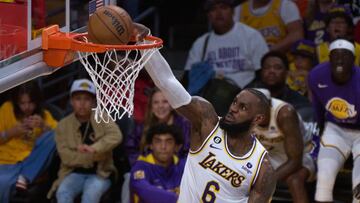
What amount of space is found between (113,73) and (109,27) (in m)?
0.43

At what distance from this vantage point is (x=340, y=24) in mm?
7926

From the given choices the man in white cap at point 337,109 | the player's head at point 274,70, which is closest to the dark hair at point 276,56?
the player's head at point 274,70

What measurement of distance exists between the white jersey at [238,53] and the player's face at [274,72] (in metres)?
0.41

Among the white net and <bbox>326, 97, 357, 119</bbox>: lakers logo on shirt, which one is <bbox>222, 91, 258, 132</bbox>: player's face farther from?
<bbox>326, 97, 357, 119</bbox>: lakers logo on shirt

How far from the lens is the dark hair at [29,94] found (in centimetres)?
761

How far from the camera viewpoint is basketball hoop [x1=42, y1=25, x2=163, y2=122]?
5.01 m

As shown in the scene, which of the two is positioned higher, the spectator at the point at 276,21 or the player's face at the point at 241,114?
the spectator at the point at 276,21

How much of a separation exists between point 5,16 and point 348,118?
344cm

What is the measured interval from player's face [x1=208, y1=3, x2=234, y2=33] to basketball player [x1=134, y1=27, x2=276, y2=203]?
2.80m

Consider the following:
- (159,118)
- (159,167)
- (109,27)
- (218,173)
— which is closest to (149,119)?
(159,118)

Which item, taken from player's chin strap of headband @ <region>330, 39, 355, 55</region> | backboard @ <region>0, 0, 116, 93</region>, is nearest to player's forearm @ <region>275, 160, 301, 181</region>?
player's chin strap of headband @ <region>330, 39, 355, 55</region>

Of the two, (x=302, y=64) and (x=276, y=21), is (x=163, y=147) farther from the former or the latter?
(x=276, y=21)

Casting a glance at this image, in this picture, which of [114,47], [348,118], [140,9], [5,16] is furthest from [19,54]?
[140,9]

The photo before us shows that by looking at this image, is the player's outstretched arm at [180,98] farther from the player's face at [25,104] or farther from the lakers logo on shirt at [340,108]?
the player's face at [25,104]
